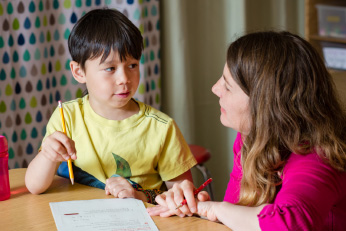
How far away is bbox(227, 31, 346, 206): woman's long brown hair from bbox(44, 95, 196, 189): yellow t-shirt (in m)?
0.36

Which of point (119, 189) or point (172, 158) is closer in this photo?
point (119, 189)

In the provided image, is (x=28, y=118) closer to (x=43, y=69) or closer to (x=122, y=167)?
(x=43, y=69)

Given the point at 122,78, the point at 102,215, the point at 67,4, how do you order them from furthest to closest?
the point at 67,4 → the point at 122,78 → the point at 102,215

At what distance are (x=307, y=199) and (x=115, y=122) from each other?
689 mm

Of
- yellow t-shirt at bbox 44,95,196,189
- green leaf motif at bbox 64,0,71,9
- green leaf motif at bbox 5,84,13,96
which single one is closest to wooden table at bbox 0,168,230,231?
yellow t-shirt at bbox 44,95,196,189

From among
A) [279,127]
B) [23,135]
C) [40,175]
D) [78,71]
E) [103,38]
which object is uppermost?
[103,38]

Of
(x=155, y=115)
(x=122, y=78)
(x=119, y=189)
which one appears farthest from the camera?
(x=155, y=115)

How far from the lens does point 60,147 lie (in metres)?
1.38

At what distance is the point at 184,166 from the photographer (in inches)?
64.2

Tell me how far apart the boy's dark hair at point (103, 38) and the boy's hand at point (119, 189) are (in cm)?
36

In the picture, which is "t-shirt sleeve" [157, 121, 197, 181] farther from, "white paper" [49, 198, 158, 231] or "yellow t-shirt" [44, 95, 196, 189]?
"white paper" [49, 198, 158, 231]

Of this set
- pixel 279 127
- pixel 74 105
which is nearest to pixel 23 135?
pixel 74 105

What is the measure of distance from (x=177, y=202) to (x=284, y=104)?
1.08 feet

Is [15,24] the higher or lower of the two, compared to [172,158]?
higher
